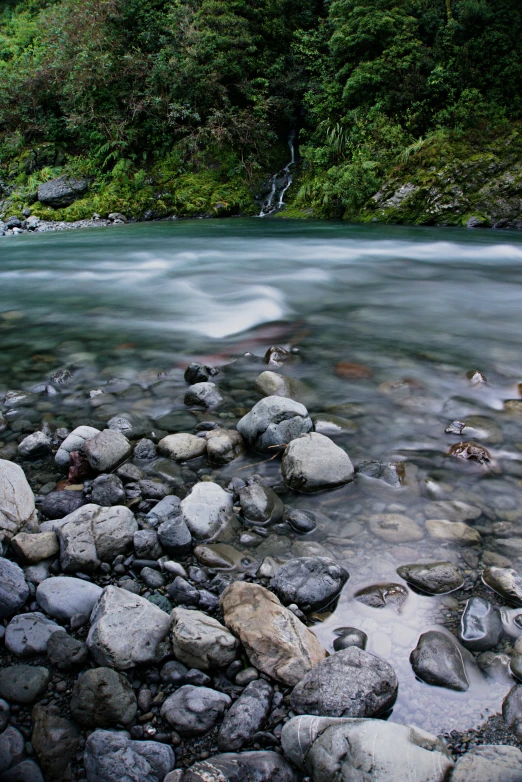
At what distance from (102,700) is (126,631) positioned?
0.23 m

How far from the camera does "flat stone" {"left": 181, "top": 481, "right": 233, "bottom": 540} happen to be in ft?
7.77

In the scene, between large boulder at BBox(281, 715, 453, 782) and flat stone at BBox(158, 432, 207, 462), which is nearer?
large boulder at BBox(281, 715, 453, 782)

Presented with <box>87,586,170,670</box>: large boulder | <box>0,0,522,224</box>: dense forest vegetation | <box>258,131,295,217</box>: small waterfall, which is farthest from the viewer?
<box>258,131,295,217</box>: small waterfall

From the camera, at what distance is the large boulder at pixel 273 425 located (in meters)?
2.99

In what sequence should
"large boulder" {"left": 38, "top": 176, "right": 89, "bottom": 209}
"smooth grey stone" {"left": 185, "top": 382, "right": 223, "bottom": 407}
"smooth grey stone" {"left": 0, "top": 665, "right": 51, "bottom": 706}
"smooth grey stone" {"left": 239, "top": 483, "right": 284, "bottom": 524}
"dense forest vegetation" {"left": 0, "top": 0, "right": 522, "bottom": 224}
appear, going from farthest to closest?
"large boulder" {"left": 38, "top": 176, "right": 89, "bottom": 209} → "dense forest vegetation" {"left": 0, "top": 0, "right": 522, "bottom": 224} → "smooth grey stone" {"left": 185, "top": 382, "right": 223, "bottom": 407} → "smooth grey stone" {"left": 239, "top": 483, "right": 284, "bottom": 524} → "smooth grey stone" {"left": 0, "top": 665, "right": 51, "bottom": 706}

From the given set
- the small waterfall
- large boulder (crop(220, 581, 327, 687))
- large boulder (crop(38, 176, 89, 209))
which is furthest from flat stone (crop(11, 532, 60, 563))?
large boulder (crop(38, 176, 89, 209))

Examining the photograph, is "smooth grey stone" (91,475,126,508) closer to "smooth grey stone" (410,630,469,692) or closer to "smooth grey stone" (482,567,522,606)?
"smooth grey stone" (410,630,469,692)

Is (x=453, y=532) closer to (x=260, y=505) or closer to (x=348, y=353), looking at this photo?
(x=260, y=505)

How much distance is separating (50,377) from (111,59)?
725 inches

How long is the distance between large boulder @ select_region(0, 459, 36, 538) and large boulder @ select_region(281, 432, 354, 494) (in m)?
1.32

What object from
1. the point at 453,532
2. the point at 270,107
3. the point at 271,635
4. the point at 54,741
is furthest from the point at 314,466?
the point at 270,107

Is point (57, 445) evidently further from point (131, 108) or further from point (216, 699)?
point (131, 108)

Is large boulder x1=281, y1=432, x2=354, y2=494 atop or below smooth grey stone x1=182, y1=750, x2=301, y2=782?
atop

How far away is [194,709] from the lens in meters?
1.53
